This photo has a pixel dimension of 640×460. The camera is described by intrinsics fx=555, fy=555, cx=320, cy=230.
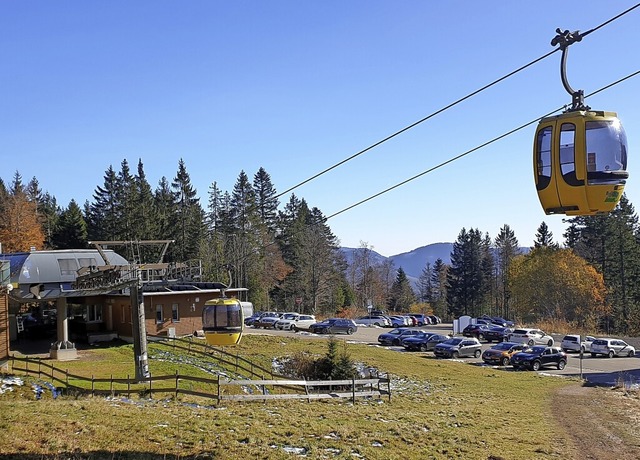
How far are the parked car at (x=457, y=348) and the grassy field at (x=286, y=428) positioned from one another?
49.7 ft

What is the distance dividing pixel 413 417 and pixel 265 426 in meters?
5.85

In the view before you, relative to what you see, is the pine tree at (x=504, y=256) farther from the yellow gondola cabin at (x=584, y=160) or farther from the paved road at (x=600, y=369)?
the yellow gondola cabin at (x=584, y=160)

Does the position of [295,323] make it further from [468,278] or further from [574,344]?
[468,278]

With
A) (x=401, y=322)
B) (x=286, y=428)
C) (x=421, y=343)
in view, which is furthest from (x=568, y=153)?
(x=401, y=322)

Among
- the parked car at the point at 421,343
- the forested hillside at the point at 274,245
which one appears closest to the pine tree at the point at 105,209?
the forested hillside at the point at 274,245

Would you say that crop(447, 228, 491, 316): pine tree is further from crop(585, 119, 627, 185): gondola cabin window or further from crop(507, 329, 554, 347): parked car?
crop(585, 119, 627, 185): gondola cabin window

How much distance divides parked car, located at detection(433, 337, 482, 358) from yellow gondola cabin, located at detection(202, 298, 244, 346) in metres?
27.1

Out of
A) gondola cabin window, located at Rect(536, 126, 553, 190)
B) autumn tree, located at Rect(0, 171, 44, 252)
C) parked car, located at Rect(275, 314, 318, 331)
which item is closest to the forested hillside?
autumn tree, located at Rect(0, 171, 44, 252)

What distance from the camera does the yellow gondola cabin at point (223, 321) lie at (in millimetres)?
17328

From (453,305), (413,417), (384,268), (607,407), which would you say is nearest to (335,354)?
(413,417)

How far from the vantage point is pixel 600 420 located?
70.7 feet

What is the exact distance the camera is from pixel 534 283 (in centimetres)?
6850

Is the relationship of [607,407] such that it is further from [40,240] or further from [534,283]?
[40,240]

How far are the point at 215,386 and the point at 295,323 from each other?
3031 centimetres
